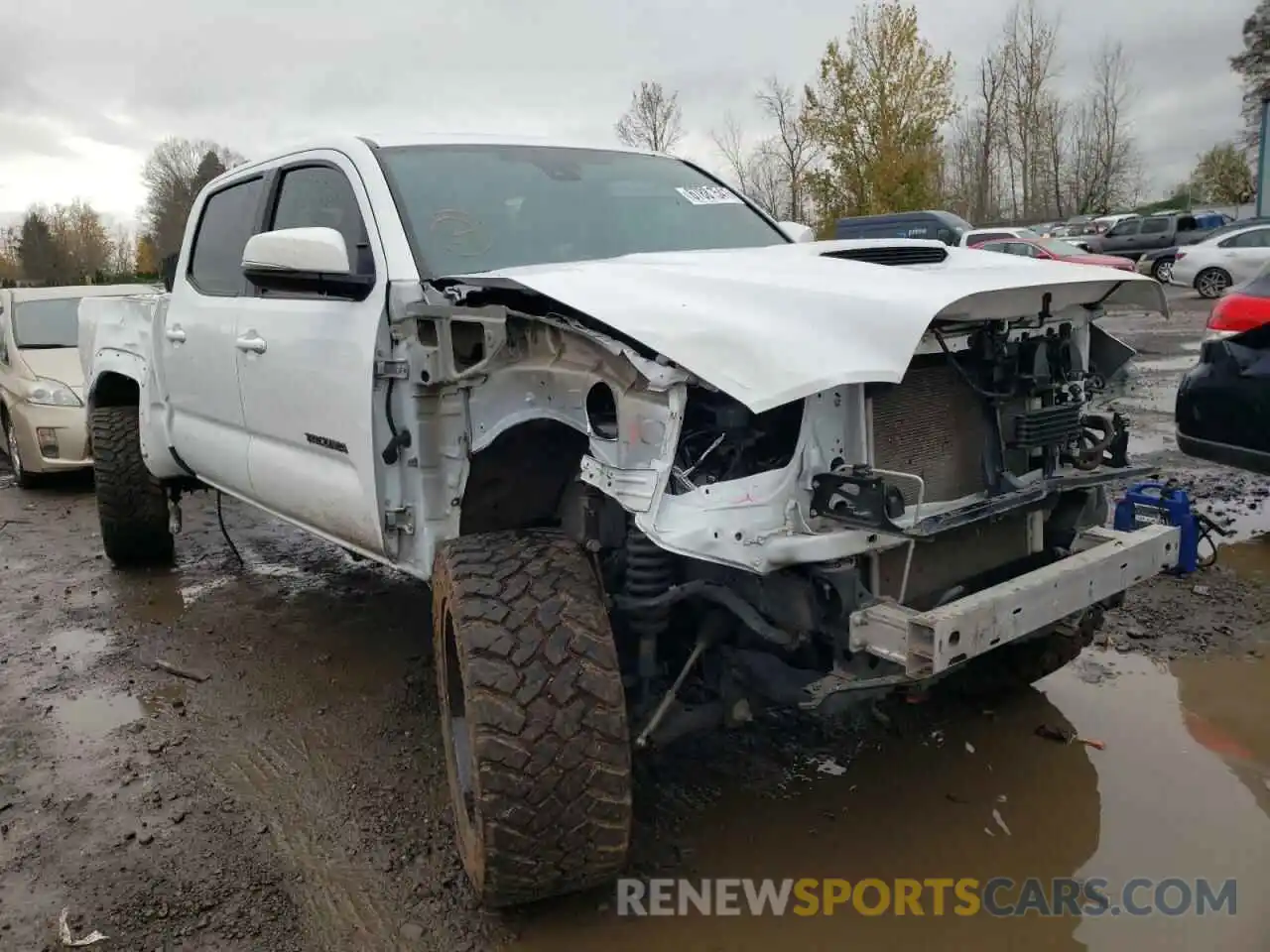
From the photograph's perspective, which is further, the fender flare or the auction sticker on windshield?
the fender flare

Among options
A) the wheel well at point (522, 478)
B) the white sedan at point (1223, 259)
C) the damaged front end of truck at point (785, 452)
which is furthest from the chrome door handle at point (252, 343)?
the white sedan at point (1223, 259)

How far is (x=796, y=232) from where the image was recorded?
438 centimetres

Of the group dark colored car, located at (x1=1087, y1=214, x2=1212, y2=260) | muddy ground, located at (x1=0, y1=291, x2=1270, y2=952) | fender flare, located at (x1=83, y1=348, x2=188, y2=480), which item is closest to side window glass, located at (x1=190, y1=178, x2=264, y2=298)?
fender flare, located at (x1=83, y1=348, x2=188, y2=480)

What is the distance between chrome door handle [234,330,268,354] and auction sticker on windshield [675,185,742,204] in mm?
1683

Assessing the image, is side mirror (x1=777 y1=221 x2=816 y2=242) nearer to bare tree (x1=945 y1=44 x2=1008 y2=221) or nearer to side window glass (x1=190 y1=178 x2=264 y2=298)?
A: side window glass (x1=190 y1=178 x2=264 y2=298)

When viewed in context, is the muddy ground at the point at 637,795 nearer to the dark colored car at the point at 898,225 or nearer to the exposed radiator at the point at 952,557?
the exposed radiator at the point at 952,557

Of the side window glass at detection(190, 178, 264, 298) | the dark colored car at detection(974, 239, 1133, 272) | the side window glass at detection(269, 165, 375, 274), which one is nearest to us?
the side window glass at detection(269, 165, 375, 274)

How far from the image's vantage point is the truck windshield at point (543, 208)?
338 centimetres

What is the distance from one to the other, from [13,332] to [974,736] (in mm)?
8739

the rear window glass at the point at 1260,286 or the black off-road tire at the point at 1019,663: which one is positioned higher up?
the rear window glass at the point at 1260,286

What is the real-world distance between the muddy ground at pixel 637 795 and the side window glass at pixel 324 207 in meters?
1.70

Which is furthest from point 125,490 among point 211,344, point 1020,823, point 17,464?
point 1020,823

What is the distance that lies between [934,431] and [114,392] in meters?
4.95

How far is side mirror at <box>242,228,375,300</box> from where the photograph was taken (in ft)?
10.00
